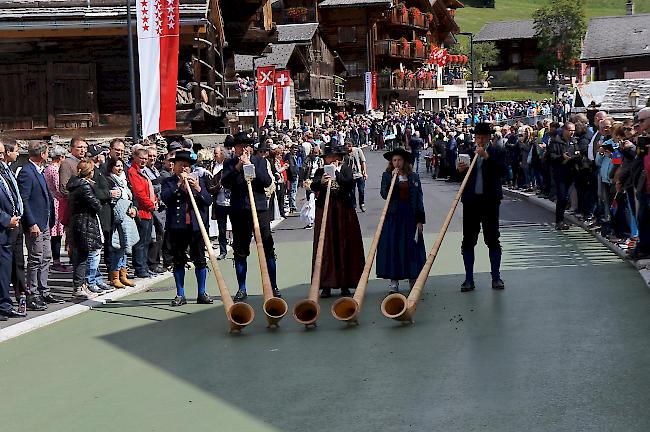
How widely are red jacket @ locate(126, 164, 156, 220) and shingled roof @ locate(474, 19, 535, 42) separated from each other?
11525cm

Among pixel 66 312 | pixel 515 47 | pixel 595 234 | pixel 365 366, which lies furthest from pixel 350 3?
pixel 365 366

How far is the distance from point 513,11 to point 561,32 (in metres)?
63.0

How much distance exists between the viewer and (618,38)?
57875mm

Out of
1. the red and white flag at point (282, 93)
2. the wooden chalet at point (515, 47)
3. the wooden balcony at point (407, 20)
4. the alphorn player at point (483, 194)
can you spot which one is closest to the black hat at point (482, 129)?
the alphorn player at point (483, 194)

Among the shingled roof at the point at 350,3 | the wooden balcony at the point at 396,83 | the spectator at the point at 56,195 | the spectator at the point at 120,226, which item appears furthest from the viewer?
the wooden balcony at the point at 396,83

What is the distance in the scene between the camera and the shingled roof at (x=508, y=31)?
417 ft

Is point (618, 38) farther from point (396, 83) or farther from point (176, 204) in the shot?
point (176, 204)

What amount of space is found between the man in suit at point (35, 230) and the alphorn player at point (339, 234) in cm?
308

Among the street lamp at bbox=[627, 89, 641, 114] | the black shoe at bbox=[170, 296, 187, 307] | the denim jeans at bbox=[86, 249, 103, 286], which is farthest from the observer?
the street lamp at bbox=[627, 89, 641, 114]

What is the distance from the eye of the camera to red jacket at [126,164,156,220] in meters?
14.4

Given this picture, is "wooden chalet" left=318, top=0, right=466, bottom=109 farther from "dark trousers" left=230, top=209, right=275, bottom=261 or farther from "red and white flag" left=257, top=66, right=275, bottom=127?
"dark trousers" left=230, top=209, right=275, bottom=261

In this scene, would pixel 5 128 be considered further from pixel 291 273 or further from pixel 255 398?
pixel 255 398

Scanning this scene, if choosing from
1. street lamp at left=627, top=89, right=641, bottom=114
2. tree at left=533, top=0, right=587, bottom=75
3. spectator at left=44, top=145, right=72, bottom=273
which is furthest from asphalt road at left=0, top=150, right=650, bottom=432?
tree at left=533, top=0, right=587, bottom=75

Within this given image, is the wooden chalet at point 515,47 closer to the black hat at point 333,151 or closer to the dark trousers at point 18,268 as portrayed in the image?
the black hat at point 333,151
